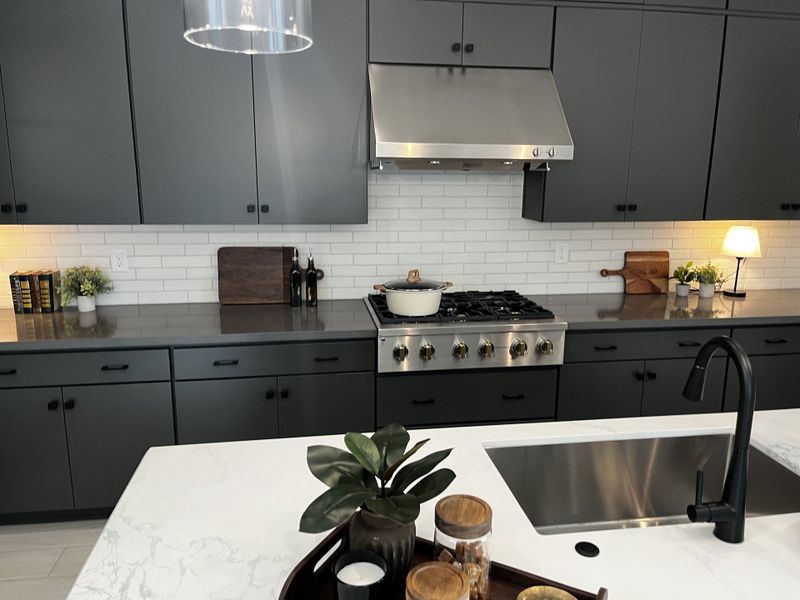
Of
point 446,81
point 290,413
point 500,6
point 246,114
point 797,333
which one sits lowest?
point 290,413

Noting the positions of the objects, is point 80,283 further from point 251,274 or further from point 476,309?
point 476,309

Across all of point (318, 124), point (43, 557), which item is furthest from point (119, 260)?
point (43, 557)

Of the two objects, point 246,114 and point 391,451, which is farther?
point 246,114

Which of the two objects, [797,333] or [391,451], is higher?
[391,451]

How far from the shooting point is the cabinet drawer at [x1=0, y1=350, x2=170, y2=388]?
2668mm

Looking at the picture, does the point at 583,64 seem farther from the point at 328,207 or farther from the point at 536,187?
the point at 328,207

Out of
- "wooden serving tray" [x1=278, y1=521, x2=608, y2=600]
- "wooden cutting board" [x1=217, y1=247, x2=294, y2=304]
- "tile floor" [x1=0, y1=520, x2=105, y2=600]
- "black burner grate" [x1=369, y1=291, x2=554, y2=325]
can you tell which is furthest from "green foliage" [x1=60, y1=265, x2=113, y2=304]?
"wooden serving tray" [x1=278, y1=521, x2=608, y2=600]

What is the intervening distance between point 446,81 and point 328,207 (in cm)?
86

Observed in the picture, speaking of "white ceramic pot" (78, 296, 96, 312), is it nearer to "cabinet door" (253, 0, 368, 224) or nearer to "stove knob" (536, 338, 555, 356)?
"cabinet door" (253, 0, 368, 224)

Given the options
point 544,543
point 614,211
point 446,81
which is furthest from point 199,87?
point 544,543

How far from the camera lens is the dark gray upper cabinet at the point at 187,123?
2807 millimetres

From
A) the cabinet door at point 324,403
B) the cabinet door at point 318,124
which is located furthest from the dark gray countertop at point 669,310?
the cabinet door at point 318,124

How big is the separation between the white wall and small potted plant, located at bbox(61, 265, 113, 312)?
11 centimetres

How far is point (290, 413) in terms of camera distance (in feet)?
9.51
